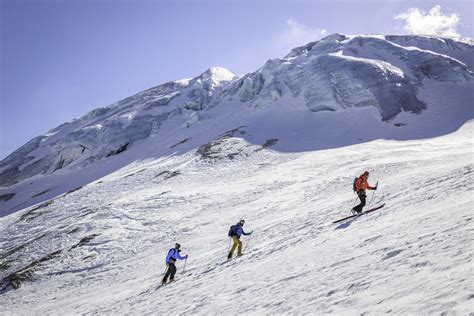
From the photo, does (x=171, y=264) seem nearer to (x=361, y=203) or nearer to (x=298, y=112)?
(x=361, y=203)

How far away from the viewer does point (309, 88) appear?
235ft

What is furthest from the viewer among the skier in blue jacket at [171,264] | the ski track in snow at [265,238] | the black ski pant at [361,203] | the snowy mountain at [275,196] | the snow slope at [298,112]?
the snow slope at [298,112]

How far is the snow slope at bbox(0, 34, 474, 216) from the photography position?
189 feet

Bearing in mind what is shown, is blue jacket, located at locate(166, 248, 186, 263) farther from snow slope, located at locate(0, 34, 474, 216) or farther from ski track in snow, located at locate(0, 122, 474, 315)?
snow slope, located at locate(0, 34, 474, 216)

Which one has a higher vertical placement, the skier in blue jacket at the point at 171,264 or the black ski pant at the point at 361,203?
the black ski pant at the point at 361,203

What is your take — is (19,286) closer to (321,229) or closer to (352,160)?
(321,229)

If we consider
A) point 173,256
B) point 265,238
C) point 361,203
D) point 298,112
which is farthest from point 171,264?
point 298,112

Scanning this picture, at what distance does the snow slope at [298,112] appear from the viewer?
189ft

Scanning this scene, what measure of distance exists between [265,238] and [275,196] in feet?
39.8

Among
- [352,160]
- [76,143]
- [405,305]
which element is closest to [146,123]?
[76,143]

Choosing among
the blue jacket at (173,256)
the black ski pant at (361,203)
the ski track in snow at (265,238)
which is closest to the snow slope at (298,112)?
the ski track in snow at (265,238)

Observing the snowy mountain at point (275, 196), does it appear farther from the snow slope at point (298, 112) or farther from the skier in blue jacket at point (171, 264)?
the skier in blue jacket at point (171, 264)

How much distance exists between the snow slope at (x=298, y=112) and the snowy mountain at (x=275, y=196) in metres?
0.44

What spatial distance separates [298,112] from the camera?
6625 centimetres
